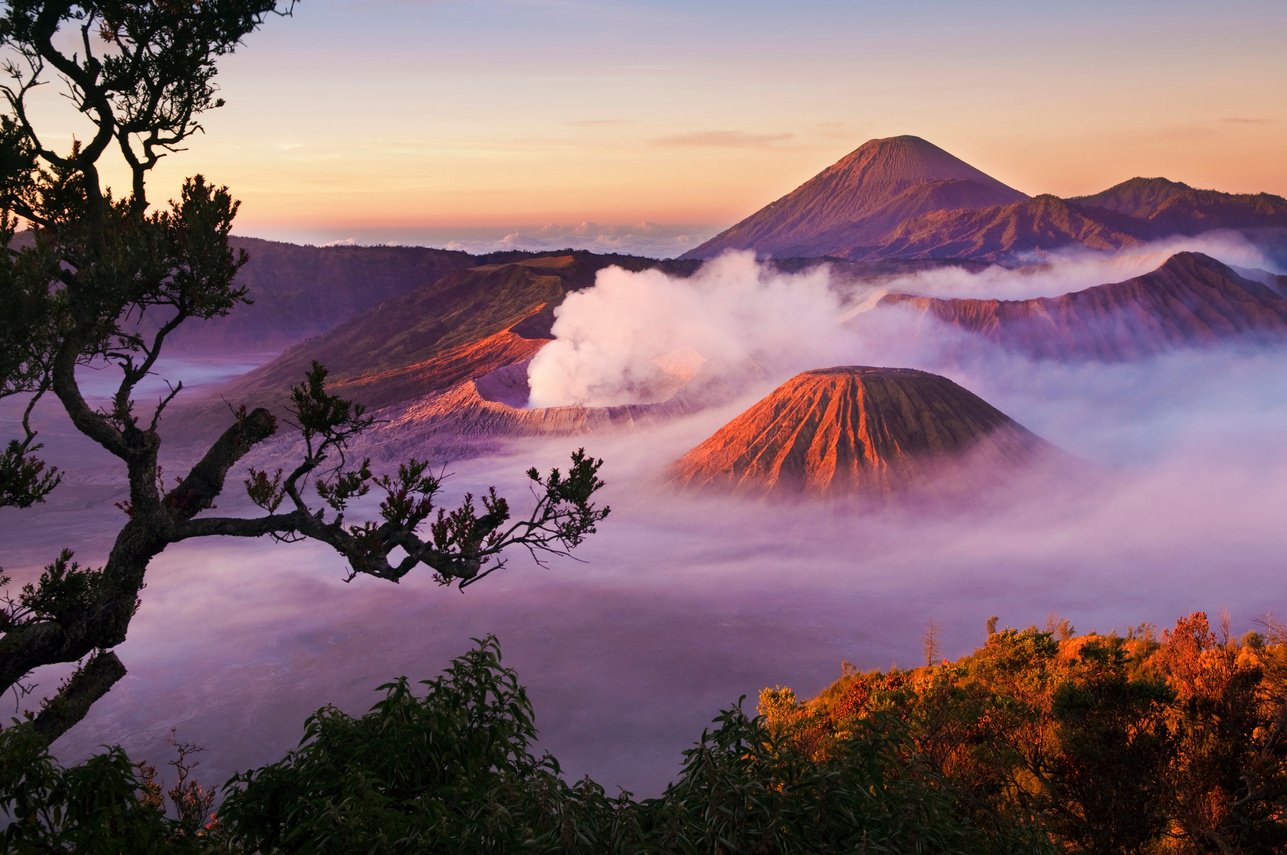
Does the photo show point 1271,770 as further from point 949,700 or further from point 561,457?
point 561,457

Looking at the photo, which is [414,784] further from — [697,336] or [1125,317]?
[1125,317]

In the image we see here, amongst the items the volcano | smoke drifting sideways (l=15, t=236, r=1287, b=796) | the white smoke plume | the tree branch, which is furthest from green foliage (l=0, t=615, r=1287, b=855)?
the volcano

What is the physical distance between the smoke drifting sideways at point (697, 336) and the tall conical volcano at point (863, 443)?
2459cm

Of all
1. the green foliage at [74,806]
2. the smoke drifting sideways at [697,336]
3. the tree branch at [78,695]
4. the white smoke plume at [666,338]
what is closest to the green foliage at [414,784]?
the green foliage at [74,806]

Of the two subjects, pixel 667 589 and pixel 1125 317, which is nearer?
pixel 667 589

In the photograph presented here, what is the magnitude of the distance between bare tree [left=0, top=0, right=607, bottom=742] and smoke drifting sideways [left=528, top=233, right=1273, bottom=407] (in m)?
100

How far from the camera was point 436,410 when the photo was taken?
113562 mm

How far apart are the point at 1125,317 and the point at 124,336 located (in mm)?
168418

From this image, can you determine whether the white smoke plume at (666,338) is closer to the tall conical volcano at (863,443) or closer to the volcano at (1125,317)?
the volcano at (1125,317)

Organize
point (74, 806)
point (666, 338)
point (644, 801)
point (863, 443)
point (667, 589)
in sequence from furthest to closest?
point (666, 338) → point (863, 443) → point (667, 589) → point (74, 806) → point (644, 801)

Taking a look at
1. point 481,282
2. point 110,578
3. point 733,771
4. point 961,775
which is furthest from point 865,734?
point 481,282

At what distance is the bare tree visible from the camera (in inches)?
447

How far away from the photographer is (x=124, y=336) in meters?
12.2

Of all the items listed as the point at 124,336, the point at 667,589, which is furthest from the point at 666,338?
the point at 124,336
